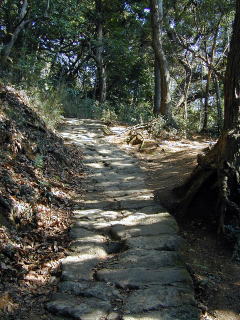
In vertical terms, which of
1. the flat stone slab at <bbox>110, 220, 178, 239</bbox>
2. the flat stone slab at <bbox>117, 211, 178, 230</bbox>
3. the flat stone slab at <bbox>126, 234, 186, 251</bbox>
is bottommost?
the flat stone slab at <bbox>126, 234, 186, 251</bbox>

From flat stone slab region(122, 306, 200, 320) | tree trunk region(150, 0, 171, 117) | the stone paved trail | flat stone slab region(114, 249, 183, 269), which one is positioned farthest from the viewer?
tree trunk region(150, 0, 171, 117)

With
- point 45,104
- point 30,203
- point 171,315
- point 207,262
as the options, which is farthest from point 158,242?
point 45,104

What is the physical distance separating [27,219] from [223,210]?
237 cm

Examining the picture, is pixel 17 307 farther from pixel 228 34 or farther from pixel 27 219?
pixel 228 34

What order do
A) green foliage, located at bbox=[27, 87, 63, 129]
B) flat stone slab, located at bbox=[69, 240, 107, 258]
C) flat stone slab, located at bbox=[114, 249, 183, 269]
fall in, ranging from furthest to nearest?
green foliage, located at bbox=[27, 87, 63, 129] → flat stone slab, located at bbox=[69, 240, 107, 258] → flat stone slab, located at bbox=[114, 249, 183, 269]

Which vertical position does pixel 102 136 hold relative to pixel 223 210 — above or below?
above

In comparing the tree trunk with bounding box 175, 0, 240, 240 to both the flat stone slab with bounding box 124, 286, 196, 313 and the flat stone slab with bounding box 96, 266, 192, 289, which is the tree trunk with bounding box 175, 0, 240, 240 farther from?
the flat stone slab with bounding box 124, 286, 196, 313

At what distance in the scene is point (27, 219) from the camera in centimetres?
425

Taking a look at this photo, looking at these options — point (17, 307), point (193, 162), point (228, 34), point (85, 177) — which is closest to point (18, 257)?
point (17, 307)

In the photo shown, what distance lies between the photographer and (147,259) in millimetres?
3799

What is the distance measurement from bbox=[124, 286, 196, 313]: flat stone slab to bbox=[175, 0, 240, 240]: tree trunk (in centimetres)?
131

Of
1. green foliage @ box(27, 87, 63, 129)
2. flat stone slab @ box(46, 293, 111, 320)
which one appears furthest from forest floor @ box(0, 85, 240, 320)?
green foliage @ box(27, 87, 63, 129)

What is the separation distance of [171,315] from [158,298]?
0.80 feet

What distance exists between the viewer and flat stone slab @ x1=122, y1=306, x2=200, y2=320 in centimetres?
285
